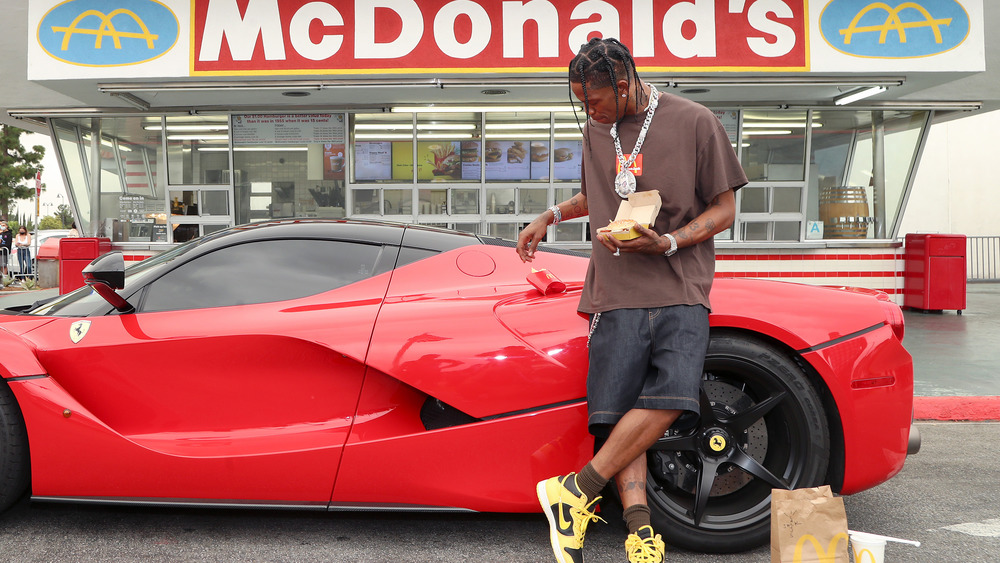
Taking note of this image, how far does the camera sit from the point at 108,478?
103 inches

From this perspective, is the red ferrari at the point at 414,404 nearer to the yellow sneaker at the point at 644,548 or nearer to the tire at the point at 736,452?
the tire at the point at 736,452

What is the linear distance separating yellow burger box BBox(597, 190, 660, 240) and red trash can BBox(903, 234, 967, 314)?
9360 millimetres

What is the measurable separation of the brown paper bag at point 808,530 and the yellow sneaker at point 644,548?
0.33 m

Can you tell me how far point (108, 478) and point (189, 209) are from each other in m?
8.58

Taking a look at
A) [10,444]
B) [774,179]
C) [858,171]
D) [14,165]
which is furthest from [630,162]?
[14,165]

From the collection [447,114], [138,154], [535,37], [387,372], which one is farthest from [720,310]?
[138,154]

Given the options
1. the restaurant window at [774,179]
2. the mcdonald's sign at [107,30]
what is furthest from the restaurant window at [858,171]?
the mcdonald's sign at [107,30]

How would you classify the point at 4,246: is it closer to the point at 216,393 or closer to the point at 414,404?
the point at 216,393

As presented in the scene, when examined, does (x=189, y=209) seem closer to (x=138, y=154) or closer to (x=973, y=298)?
(x=138, y=154)

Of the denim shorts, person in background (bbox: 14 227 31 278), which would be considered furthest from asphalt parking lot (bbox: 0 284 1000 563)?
person in background (bbox: 14 227 31 278)

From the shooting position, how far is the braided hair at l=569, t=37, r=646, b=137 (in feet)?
7.51

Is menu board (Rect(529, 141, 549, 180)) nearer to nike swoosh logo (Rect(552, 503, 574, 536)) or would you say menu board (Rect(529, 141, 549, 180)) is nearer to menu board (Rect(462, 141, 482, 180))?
menu board (Rect(462, 141, 482, 180))

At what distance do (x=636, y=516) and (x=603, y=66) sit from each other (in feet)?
4.51

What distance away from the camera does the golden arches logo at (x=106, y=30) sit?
27.5 feet
